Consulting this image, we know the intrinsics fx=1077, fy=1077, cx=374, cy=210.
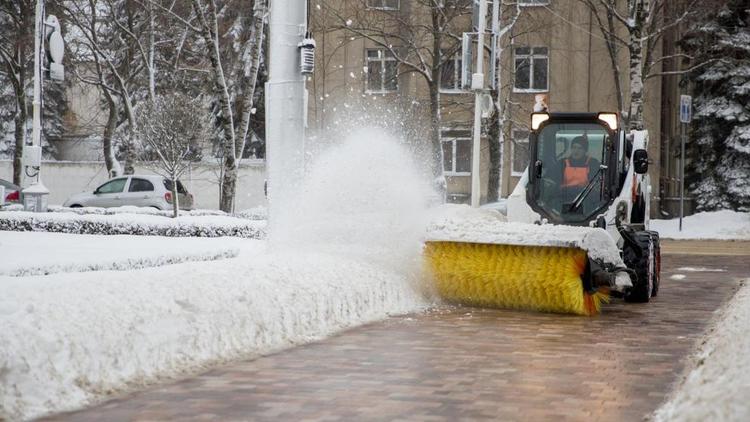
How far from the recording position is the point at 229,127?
1061 inches

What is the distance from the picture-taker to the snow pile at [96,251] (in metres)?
14.2

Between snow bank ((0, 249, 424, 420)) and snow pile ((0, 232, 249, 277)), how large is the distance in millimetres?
4509

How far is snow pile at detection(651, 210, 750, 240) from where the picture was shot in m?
28.3

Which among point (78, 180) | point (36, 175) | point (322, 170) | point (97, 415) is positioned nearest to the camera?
point (97, 415)

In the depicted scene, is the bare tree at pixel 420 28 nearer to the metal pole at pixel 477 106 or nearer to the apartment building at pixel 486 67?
the apartment building at pixel 486 67

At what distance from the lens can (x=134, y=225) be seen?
2119 cm

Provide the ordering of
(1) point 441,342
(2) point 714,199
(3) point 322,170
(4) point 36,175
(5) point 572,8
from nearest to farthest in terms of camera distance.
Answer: (1) point 441,342
(3) point 322,170
(4) point 36,175
(2) point 714,199
(5) point 572,8

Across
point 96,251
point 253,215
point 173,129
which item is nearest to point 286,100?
point 96,251

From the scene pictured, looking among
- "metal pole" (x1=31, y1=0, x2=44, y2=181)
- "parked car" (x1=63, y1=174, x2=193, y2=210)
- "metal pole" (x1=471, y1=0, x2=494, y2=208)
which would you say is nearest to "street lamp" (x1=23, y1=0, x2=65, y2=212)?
"metal pole" (x1=31, y1=0, x2=44, y2=181)

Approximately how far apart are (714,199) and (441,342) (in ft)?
81.4

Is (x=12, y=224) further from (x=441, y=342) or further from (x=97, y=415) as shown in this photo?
(x=97, y=415)

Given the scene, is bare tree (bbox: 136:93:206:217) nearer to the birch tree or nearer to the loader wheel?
the birch tree

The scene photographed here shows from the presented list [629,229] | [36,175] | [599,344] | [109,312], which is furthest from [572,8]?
[109,312]

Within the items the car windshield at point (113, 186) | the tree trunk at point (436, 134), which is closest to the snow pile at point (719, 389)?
the tree trunk at point (436, 134)
